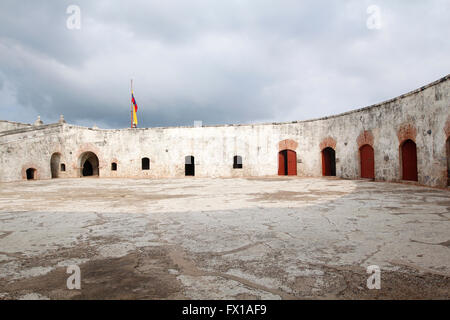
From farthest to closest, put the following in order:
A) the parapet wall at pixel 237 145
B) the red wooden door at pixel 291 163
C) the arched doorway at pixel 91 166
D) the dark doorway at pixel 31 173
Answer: the arched doorway at pixel 91 166 → the dark doorway at pixel 31 173 → the red wooden door at pixel 291 163 → the parapet wall at pixel 237 145

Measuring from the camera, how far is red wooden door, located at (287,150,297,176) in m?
15.9

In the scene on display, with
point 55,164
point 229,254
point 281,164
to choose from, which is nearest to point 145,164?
point 55,164

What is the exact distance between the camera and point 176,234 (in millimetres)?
3049

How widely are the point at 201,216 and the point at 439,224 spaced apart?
3.05 meters

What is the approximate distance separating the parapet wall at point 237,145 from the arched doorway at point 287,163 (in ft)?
0.78

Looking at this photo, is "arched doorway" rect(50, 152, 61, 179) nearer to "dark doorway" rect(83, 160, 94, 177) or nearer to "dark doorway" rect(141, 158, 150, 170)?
"dark doorway" rect(83, 160, 94, 177)

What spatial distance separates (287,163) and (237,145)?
3.23 m

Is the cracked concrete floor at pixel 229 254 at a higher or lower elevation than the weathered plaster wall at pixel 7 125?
lower

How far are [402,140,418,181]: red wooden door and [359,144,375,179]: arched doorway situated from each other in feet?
6.11

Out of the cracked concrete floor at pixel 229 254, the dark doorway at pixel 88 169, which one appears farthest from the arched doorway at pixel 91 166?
the cracked concrete floor at pixel 229 254

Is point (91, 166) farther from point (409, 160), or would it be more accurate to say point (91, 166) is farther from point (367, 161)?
point (409, 160)

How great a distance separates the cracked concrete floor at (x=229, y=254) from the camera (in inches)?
67.1

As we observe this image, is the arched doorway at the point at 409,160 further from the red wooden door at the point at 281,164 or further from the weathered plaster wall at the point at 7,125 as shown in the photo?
the weathered plaster wall at the point at 7,125

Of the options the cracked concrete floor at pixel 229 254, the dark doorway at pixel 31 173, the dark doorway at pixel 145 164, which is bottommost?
the cracked concrete floor at pixel 229 254
